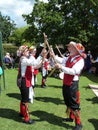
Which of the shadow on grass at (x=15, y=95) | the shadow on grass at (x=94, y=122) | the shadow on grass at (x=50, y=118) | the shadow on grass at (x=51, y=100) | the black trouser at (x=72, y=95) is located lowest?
the shadow on grass at (x=94, y=122)

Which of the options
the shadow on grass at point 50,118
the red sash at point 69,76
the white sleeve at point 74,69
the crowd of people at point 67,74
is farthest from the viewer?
the shadow on grass at point 50,118

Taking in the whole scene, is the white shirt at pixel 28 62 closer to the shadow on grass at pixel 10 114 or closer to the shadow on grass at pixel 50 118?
the shadow on grass at pixel 10 114

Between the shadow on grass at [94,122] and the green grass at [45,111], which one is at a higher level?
the green grass at [45,111]

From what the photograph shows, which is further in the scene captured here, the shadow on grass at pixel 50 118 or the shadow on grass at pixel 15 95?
the shadow on grass at pixel 15 95

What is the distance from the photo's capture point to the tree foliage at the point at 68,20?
30.7 metres

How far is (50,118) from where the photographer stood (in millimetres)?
8617

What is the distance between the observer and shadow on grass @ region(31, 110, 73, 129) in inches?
317

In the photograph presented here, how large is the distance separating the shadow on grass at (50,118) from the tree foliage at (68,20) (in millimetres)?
21290

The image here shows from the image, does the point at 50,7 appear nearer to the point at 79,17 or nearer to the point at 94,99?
the point at 79,17

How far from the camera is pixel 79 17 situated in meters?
31.8

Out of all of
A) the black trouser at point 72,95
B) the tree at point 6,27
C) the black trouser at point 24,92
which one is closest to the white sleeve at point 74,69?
the black trouser at point 72,95

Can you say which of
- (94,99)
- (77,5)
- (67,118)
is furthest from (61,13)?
(67,118)

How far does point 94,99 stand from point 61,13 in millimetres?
20904

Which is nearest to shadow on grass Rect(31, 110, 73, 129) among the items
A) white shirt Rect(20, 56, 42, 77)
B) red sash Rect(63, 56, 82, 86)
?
red sash Rect(63, 56, 82, 86)
